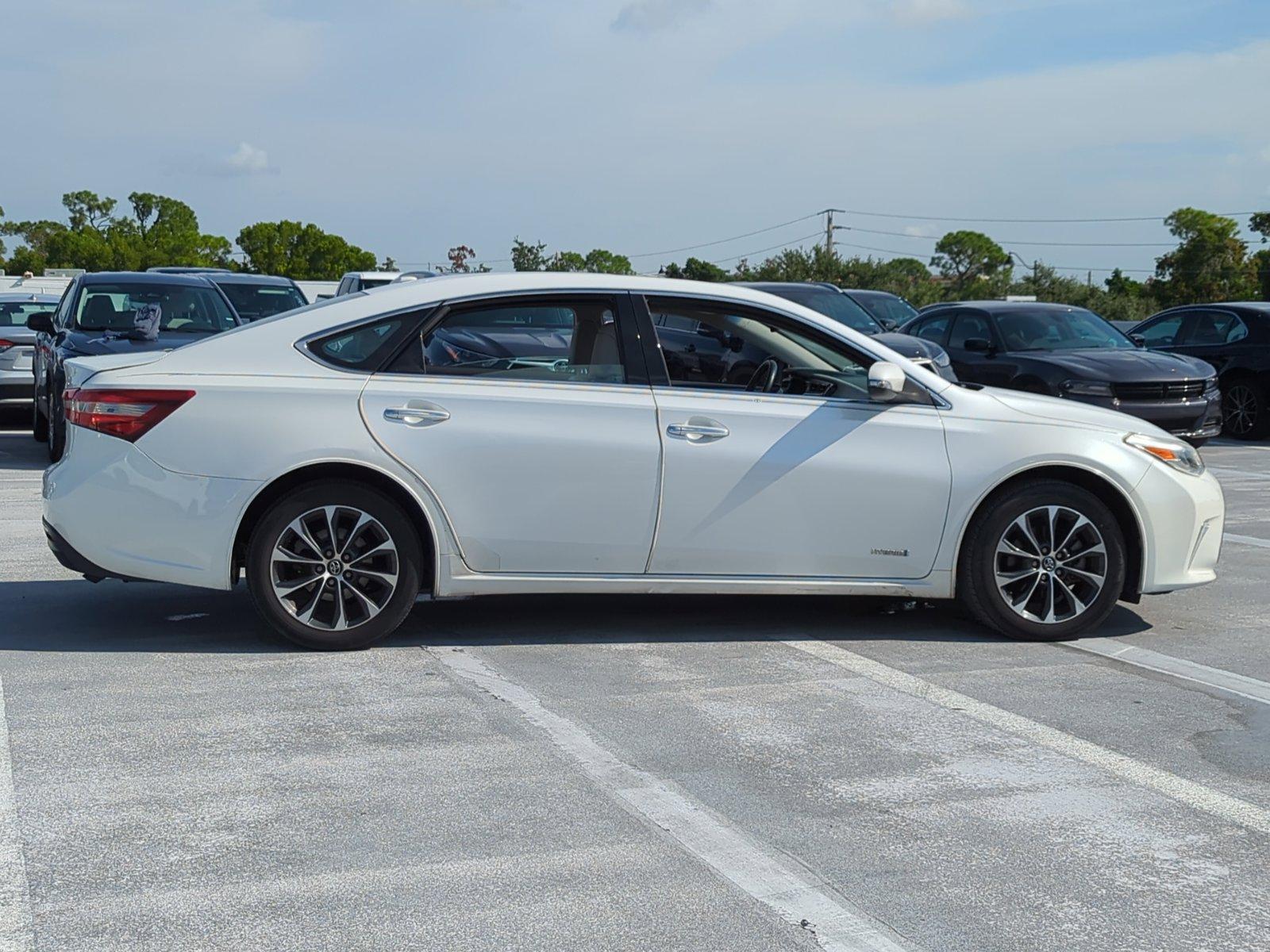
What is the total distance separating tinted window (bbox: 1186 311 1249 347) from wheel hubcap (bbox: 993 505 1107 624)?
12358mm

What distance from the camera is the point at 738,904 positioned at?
372 centimetres

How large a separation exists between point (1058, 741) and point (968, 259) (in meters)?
105

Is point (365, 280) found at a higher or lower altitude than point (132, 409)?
higher

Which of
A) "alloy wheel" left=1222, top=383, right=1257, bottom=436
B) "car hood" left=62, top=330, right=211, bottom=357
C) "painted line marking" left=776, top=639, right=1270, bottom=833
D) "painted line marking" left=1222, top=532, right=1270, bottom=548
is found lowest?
"painted line marking" left=776, top=639, right=1270, bottom=833

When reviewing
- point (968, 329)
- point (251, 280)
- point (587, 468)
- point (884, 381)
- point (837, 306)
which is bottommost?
point (587, 468)

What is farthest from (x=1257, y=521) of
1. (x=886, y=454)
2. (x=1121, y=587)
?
(x=886, y=454)

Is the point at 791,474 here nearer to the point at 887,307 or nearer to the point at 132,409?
the point at 132,409

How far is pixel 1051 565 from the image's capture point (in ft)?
21.9

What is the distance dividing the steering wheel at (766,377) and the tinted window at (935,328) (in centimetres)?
1064

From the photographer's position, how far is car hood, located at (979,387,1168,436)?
675 centimetres

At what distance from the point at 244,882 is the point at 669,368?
10.7 ft

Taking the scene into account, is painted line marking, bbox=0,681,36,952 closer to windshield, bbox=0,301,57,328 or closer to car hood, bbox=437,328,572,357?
car hood, bbox=437,328,572,357

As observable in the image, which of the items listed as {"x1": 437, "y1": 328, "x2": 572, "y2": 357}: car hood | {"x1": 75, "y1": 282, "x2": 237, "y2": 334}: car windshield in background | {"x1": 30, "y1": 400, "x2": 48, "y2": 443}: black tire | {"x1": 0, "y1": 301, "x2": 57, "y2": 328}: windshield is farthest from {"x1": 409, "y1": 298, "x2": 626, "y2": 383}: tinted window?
{"x1": 0, "y1": 301, "x2": 57, "y2": 328}: windshield

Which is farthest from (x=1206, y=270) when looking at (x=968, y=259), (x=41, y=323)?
(x=41, y=323)
